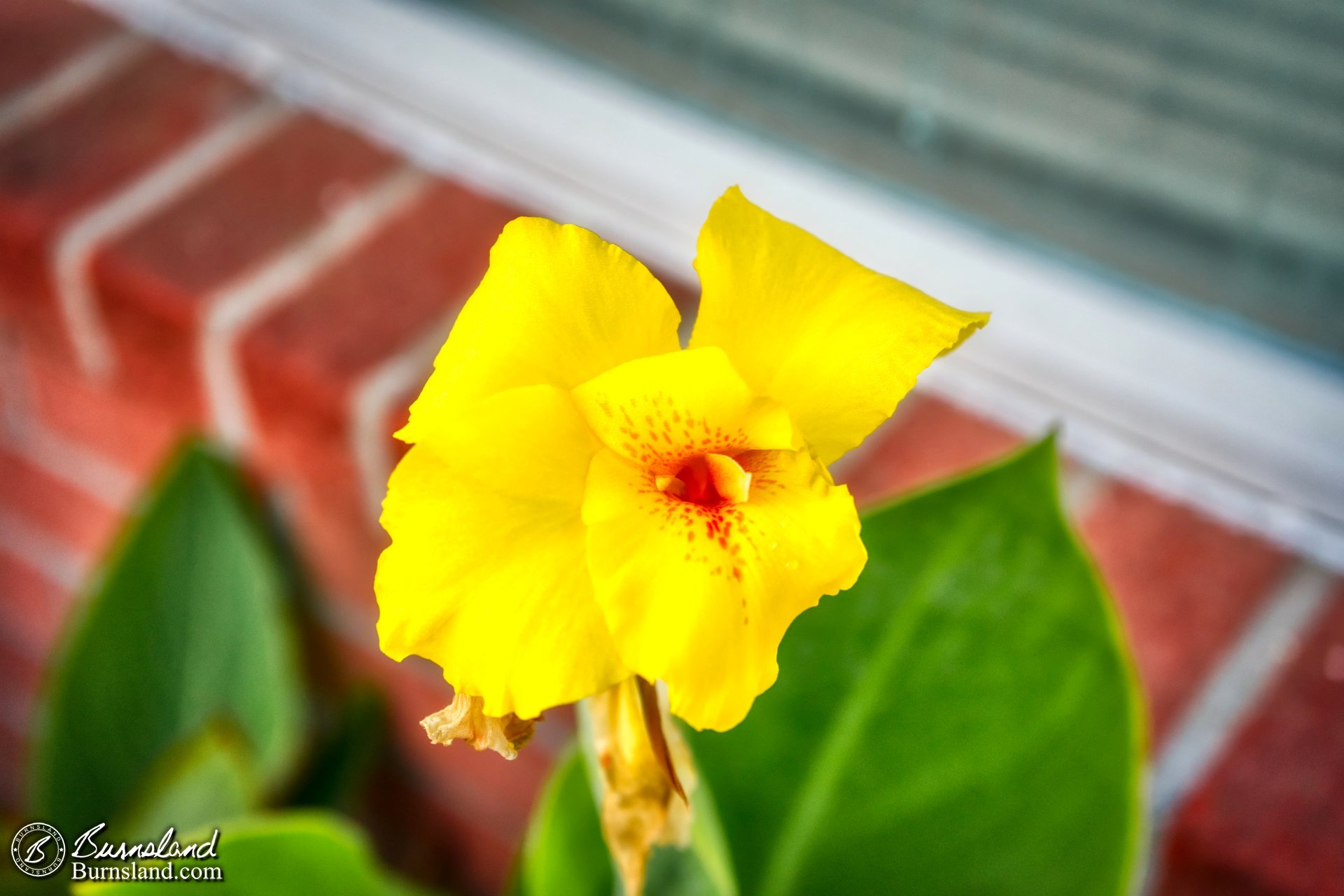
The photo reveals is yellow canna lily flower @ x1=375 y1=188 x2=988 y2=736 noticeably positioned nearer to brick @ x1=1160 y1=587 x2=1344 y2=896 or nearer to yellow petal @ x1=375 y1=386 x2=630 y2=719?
yellow petal @ x1=375 y1=386 x2=630 y2=719

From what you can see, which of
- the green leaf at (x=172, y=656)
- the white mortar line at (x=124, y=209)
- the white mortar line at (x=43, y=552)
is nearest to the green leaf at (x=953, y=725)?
the green leaf at (x=172, y=656)

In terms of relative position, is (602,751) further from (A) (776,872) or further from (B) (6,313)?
(B) (6,313)

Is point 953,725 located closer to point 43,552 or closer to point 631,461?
point 631,461

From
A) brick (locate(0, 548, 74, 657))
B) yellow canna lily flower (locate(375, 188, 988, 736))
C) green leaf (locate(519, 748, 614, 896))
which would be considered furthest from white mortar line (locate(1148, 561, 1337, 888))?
brick (locate(0, 548, 74, 657))

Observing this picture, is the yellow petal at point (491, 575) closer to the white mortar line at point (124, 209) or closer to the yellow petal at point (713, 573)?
the yellow petal at point (713, 573)

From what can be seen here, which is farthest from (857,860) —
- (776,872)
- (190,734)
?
(190,734)
